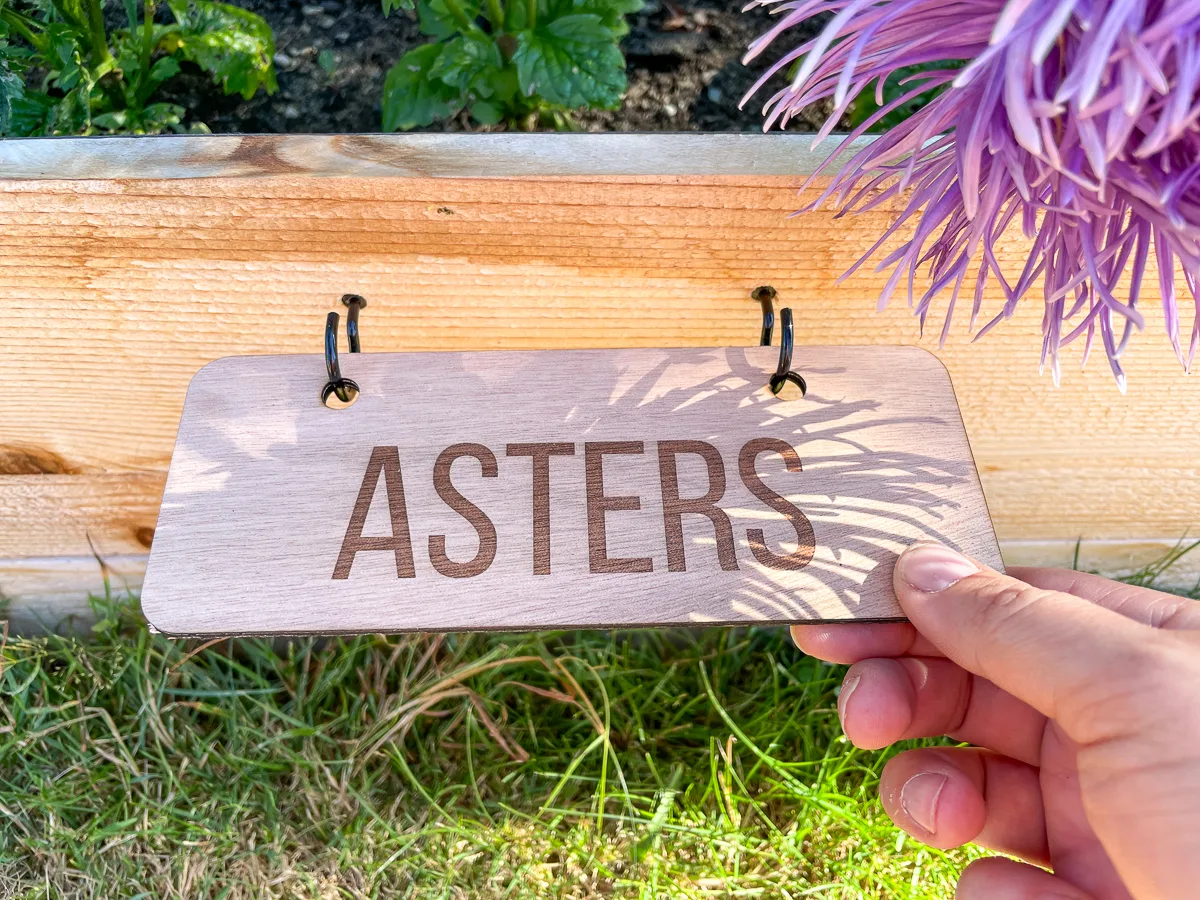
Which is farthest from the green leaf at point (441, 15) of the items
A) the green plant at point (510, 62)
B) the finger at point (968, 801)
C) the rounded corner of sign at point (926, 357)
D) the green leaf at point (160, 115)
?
the finger at point (968, 801)

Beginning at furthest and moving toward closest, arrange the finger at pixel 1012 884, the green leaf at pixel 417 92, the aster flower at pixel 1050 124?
the green leaf at pixel 417 92 < the finger at pixel 1012 884 < the aster flower at pixel 1050 124

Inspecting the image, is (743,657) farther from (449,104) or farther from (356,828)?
(449,104)

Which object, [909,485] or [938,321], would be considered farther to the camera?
[938,321]

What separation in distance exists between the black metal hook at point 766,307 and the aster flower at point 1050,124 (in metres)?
0.13

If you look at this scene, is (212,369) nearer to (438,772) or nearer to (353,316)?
(353,316)

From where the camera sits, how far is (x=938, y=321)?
640 millimetres

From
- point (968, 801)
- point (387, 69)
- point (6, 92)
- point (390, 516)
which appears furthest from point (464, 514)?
point (387, 69)

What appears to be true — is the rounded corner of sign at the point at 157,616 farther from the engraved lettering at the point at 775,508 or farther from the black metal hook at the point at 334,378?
the engraved lettering at the point at 775,508

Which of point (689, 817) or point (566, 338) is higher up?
point (566, 338)

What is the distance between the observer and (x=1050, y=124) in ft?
1.13

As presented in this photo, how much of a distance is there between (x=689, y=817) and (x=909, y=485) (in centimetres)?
40

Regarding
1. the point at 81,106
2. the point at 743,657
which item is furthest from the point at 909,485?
the point at 81,106

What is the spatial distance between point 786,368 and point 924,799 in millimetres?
306

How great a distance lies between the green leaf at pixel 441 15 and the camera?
735 mm
